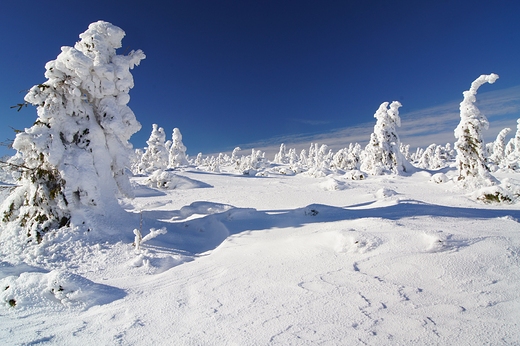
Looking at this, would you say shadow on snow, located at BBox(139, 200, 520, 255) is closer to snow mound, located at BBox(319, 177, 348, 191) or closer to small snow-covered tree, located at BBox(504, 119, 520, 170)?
snow mound, located at BBox(319, 177, 348, 191)

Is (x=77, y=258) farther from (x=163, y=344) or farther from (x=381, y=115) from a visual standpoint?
(x=381, y=115)

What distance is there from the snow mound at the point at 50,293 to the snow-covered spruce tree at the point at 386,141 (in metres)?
31.3

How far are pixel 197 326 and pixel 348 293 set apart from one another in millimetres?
2151

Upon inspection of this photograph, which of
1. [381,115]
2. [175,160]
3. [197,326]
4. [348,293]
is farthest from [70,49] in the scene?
[175,160]

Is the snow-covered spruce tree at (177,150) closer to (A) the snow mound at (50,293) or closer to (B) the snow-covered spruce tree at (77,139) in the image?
(B) the snow-covered spruce tree at (77,139)

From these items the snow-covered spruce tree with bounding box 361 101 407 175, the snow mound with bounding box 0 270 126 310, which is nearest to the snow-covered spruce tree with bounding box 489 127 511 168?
the snow-covered spruce tree with bounding box 361 101 407 175

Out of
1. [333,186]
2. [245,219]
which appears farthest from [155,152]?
[245,219]

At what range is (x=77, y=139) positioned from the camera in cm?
847

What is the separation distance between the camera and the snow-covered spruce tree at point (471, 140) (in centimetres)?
1822

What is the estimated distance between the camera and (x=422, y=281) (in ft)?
12.5

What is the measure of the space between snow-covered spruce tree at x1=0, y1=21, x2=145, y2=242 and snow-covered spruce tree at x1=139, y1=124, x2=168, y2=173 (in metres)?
35.1

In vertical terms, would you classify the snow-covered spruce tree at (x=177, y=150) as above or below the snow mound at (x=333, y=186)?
above

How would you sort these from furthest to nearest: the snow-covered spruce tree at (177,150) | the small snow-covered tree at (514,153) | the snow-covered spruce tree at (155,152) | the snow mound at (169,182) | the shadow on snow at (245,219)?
the snow-covered spruce tree at (177,150)
the snow-covered spruce tree at (155,152)
the small snow-covered tree at (514,153)
the snow mound at (169,182)
the shadow on snow at (245,219)

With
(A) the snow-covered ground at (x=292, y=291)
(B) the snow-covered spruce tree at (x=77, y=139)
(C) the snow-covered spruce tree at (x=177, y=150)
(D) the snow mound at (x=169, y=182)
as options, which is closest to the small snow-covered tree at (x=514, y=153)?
Answer: (A) the snow-covered ground at (x=292, y=291)
